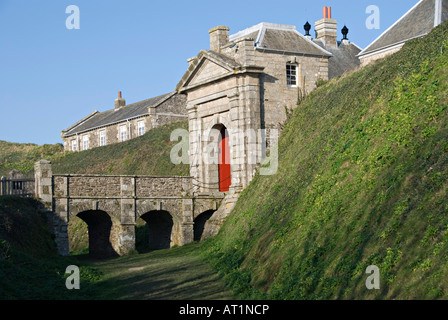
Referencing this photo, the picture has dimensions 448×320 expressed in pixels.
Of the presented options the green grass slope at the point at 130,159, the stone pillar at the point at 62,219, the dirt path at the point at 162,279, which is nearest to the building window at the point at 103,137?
the green grass slope at the point at 130,159

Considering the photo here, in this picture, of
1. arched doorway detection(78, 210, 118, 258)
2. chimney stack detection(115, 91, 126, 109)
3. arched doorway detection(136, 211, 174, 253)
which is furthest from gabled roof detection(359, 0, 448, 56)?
A: chimney stack detection(115, 91, 126, 109)

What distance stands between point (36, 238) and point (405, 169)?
564 inches

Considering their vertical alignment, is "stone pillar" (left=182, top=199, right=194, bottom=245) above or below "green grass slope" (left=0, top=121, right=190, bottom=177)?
below

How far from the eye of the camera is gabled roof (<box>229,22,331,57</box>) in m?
28.4

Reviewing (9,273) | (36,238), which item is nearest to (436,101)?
(9,273)

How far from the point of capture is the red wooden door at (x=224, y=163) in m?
29.7

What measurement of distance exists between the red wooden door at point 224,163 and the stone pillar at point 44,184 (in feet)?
25.9

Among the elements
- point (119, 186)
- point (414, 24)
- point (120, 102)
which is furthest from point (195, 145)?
point (120, 102)

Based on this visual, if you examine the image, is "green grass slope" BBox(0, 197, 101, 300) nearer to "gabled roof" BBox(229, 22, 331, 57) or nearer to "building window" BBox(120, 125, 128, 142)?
"gabled roof" BBox(229, 22, 331, 57)

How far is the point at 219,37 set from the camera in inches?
1169

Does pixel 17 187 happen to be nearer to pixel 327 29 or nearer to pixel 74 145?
pixel 327 29

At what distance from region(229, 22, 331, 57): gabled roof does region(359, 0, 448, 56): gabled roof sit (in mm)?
3381

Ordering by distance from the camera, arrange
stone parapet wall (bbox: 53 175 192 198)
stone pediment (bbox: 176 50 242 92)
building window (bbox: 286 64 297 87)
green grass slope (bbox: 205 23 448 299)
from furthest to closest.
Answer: building window (bbox: 286 64 297 87) → stone pediment (bbox: 176 50 242 92) → stone parapet wall (bbox: 53 175 192 198) → green grass slope (bbox: 205 23 448 299)
